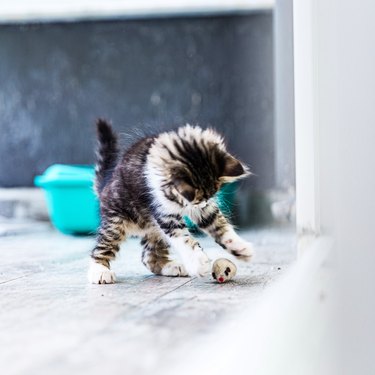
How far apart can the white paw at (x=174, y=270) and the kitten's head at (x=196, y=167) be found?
0.27 m

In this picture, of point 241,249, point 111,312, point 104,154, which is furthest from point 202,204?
point 104,154

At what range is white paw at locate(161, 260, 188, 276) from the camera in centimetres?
184

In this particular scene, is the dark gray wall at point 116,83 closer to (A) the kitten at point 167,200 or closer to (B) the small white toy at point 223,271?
(A) the kitten at point 167,200

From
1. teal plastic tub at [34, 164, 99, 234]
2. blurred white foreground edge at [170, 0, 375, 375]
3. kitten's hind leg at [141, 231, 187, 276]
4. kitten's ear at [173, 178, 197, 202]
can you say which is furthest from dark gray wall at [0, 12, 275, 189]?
kitten's ear at [173, 178, 197, 202]

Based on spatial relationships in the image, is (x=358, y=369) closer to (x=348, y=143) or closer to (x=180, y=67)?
(x=348, y=143)

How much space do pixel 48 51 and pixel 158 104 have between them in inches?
28.9

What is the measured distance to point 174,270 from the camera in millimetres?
1850

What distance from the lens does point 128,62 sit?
151 inches

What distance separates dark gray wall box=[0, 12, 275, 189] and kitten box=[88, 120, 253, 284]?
1.80 meters

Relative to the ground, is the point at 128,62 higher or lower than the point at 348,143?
higher

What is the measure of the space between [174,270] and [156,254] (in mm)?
108

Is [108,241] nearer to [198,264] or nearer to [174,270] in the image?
[174,270]

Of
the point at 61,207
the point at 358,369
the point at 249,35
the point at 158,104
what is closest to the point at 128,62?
the point at 158,104

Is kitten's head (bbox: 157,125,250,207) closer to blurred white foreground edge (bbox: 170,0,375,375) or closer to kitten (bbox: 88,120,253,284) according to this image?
kitten (bbox: 88,120,253,284)
